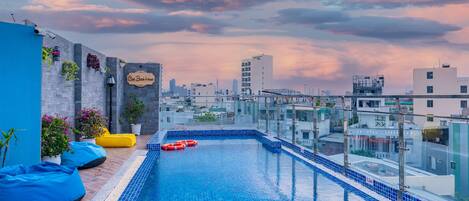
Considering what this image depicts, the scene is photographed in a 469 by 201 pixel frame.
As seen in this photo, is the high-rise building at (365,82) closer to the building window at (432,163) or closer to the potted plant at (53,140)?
the building window at (432,163)

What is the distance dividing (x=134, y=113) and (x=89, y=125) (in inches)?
145

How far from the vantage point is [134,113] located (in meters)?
11.9

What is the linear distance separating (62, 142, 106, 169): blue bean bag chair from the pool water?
83 centimetres

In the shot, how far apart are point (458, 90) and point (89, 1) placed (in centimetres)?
3652

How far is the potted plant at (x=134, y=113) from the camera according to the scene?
38.8 feet

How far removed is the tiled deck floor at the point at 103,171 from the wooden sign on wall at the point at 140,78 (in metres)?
3.92

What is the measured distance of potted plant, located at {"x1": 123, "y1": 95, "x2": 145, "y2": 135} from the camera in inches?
465

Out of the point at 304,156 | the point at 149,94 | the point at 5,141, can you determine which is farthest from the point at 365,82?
the point at 5,141

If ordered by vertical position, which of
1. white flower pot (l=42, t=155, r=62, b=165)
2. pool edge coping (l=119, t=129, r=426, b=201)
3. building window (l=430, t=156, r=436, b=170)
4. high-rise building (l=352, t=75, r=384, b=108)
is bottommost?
pool edge coping (l=119, t=129, r=426, b=201)

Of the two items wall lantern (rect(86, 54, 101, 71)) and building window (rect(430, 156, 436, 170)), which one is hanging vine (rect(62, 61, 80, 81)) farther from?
building window (rect(430, 156, 436, 170))

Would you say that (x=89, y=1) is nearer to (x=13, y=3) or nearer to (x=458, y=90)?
(x=13, y=3)

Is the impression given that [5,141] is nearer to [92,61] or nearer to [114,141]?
[114,141]

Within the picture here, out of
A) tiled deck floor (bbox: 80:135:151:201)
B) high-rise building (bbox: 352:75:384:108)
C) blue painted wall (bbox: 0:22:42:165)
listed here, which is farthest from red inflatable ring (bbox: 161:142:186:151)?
high-rise building (bbox: 352:75:384:108)

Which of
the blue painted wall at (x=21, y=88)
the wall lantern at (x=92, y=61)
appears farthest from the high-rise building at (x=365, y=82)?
the blue painted wall at (x=21, y=88)
